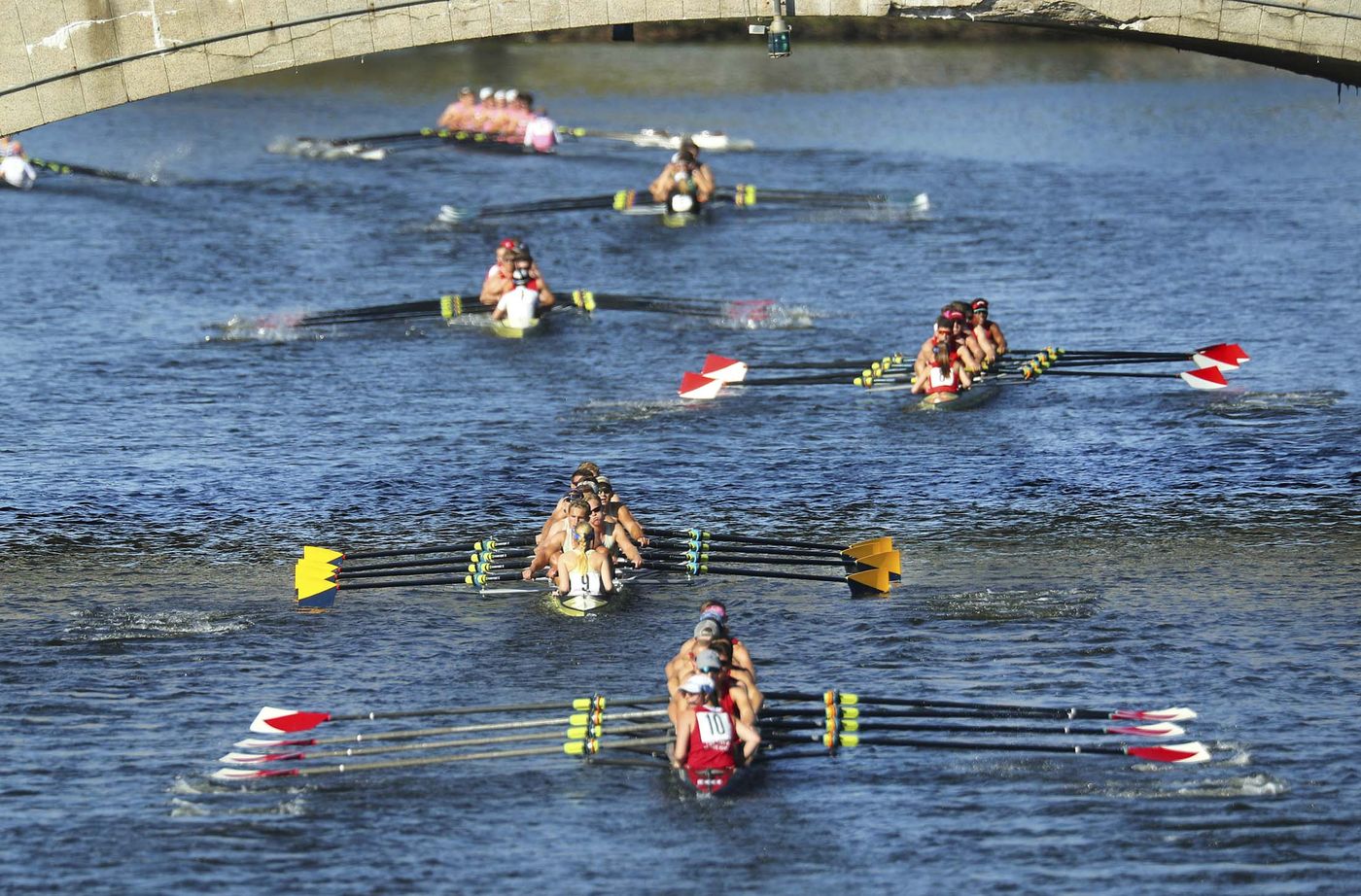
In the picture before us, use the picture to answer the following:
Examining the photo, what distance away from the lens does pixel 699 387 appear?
4012 cm

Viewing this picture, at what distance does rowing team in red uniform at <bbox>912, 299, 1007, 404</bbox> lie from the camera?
38.5 m

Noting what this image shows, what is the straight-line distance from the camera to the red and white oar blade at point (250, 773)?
22547mm

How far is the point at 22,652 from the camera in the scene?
27188mm

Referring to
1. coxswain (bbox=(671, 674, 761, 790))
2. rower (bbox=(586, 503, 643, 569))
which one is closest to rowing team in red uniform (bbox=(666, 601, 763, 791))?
coxswain (bbox=(671, 674, 761, 790))

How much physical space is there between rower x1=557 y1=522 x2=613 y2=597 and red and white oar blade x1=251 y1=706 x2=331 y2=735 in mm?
5692

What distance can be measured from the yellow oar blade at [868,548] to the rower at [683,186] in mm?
32176

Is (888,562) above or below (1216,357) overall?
above

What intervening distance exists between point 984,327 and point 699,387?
6136mm

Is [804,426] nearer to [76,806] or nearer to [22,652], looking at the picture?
[22,652]

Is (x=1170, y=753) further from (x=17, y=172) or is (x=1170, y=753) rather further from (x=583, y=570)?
(x=17, y=172)

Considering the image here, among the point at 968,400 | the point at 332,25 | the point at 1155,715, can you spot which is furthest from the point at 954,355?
the point at 1155,715

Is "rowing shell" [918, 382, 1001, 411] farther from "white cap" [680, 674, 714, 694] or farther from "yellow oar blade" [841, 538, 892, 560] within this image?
"white cap" [680, 674, 714, 694]

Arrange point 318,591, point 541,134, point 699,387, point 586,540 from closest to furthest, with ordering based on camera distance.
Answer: point 586,540
point 318,591
point 699,387
point 541,134

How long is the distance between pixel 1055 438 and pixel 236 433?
53.4 feet
